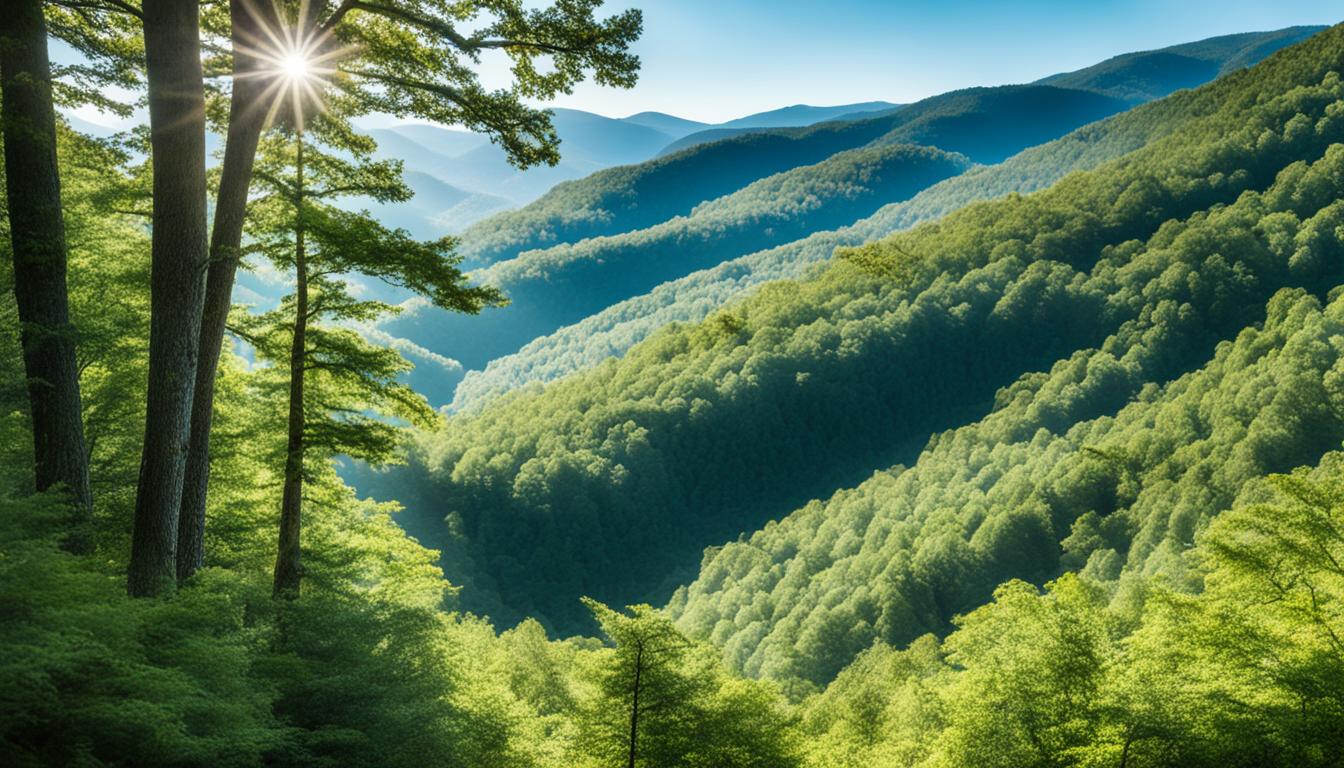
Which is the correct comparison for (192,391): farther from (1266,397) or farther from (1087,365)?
(1087,365)

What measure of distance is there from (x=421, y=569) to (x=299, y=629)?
219 inches

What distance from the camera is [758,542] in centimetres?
7500

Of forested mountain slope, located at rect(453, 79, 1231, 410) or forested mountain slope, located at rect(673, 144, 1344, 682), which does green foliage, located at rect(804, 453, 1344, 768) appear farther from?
forested mountain slope, located at rect(453, 79, 1231, 410)

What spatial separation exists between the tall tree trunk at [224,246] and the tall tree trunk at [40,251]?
1137 millimetres

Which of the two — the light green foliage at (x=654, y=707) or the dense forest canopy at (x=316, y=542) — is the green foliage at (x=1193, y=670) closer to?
the dense forest canopy at (x=316, y=542)

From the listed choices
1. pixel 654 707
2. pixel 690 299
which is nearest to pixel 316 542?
pixel 654 707

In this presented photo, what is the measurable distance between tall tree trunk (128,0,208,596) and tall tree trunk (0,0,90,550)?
3.99 ft

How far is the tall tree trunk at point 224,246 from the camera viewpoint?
25.7ft

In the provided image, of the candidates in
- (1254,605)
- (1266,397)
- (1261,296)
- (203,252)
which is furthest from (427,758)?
(1261,296)

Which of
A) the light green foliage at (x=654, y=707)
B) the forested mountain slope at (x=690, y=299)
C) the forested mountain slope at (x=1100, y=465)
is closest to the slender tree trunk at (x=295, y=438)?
the light green foliage at (x=654, y=707)

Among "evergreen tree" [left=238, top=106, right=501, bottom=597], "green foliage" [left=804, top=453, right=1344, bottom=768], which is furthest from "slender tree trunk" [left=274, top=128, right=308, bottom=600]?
"green foliage" [left=804, top=453, right=1344, bottom=768]

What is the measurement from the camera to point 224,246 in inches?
312

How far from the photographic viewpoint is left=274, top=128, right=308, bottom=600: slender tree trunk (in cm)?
1012

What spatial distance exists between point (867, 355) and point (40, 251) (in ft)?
332
